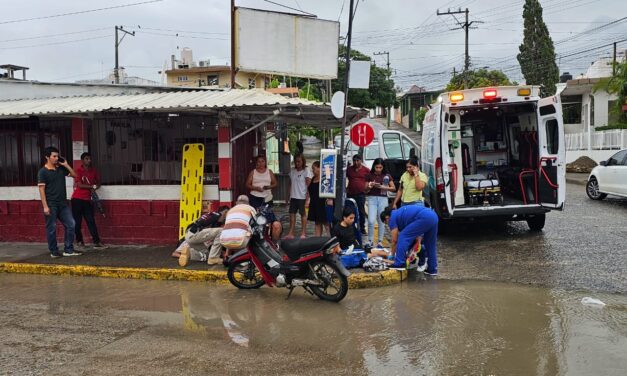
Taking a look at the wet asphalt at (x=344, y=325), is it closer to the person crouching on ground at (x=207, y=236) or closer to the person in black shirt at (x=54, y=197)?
the person crouching on ground at (x=207, y=236)

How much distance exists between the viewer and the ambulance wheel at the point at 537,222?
10.5m

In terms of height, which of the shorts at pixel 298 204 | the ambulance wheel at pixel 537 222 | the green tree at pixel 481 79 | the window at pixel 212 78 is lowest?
the ambulance wheel at pixel 537 222

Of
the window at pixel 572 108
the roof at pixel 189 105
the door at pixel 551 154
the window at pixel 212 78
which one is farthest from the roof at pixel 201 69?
the door at pixel 551 154

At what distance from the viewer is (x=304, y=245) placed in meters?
6.47

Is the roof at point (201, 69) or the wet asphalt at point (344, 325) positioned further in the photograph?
the roof at point (201, 69)

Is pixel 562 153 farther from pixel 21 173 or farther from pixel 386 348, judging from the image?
pixel 21 173

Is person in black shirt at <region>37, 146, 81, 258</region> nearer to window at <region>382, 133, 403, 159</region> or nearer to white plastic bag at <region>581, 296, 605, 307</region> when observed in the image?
white plastic bag at <region>581, 296, 605, 307</region>

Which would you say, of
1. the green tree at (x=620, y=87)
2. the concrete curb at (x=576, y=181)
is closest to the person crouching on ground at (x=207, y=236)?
the concrete curb at (x=576, y=181)

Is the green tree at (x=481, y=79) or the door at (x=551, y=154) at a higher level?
the green tree at (x=481, y=79)

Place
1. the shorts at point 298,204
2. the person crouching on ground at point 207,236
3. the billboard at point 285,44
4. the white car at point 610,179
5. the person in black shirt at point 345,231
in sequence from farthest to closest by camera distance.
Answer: the white car at point 610,179 < the billboard at point 285,44 < the shorts at point 298,204 < the person crouching on ground at point 207,236 < the person in black shirt at point 345,231

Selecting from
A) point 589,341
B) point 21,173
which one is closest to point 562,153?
point 589,341

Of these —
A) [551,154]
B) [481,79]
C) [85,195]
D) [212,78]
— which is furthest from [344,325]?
[212,78]

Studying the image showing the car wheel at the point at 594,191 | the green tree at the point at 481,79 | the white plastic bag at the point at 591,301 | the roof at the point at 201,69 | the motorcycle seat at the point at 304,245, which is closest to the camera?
the white plastic bag at the point at 591,301

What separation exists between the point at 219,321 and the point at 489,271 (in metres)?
4.04
